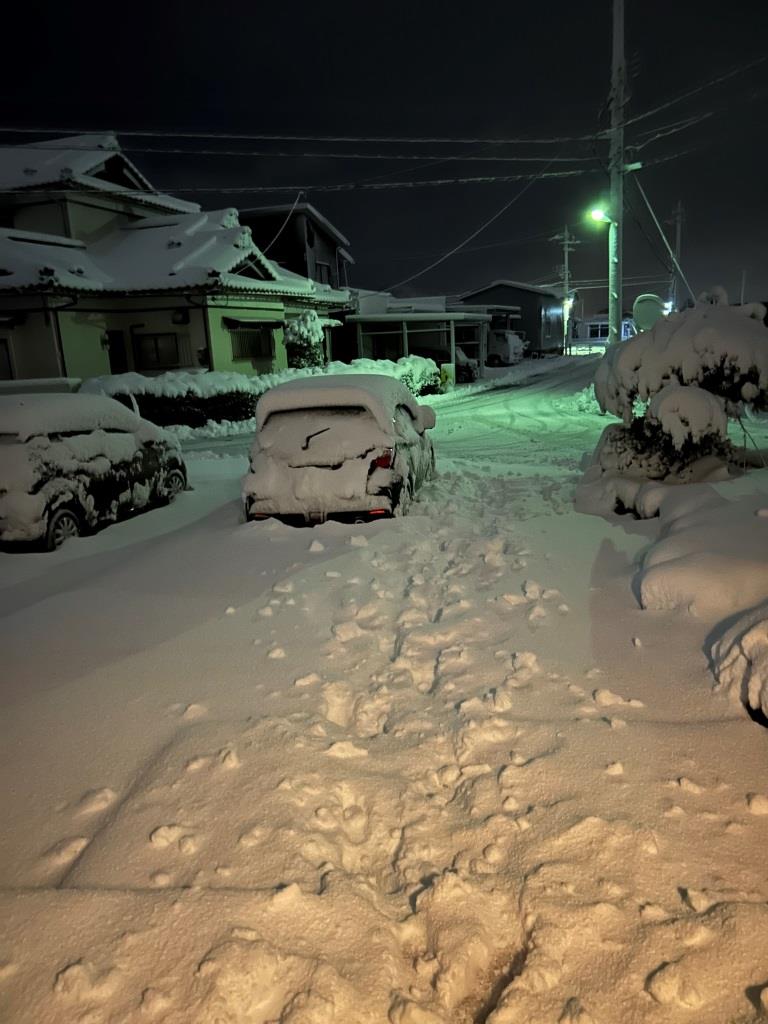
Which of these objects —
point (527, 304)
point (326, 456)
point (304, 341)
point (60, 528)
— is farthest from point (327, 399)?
point (527, 304)

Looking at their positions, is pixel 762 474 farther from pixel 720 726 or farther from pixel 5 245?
pixel 5 245

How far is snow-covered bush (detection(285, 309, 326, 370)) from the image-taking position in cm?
2475

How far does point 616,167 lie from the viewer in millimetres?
17266

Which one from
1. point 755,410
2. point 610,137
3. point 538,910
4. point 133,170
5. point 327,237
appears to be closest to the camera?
point 538,910

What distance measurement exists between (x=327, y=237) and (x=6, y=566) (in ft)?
109

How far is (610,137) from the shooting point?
17.0m

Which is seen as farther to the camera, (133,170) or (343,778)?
(133,170)

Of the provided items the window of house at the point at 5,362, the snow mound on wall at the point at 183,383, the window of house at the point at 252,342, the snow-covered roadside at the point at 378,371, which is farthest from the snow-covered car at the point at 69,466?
the window of house at the point at 252,342

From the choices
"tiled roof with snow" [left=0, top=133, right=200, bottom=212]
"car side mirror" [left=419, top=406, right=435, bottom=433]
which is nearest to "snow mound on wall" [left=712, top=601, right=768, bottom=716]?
"car side mirror" [left=419, top=406, right=435, bottom=433]

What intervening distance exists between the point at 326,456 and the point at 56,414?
3.23 metres

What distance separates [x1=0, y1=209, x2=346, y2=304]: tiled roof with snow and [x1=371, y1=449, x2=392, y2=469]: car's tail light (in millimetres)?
16246

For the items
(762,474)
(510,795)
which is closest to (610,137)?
(762,474)

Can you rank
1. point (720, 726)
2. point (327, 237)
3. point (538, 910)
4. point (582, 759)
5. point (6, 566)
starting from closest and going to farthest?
1. point (538, 910)
2. point (582, 759)
3. point (720, 726)
4. point (6, 566)
5. point (327, 237)

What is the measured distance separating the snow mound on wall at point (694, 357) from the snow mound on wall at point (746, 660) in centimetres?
410
